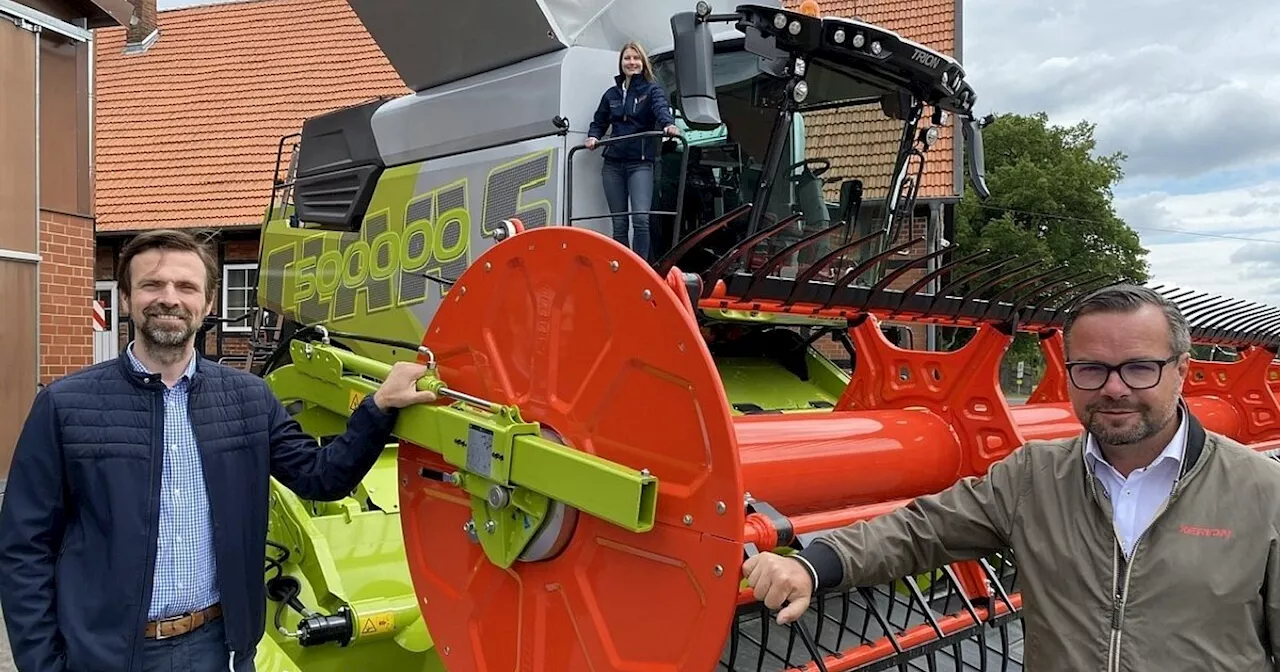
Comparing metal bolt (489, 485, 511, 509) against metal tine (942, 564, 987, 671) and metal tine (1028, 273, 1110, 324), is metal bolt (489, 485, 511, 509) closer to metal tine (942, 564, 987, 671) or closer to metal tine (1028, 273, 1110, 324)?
metal tine (942, 564, 987, 671)

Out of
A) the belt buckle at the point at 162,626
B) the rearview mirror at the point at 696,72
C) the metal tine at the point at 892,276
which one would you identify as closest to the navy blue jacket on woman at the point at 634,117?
the rearview mirror at the point at 696,72

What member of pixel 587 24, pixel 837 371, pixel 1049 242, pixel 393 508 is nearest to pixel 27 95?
pixel 587 24

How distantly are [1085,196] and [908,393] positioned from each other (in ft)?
110

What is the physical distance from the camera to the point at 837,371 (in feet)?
15.8

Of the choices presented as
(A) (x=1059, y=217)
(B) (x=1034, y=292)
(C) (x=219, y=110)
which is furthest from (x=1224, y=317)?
(A) (x=1059, y=217)

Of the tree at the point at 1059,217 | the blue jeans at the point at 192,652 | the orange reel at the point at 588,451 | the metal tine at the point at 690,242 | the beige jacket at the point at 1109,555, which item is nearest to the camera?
the beige jacket at the point at 1109,555

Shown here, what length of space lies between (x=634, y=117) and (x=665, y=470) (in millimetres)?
2467

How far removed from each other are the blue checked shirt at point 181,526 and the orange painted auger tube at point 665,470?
1.93ft

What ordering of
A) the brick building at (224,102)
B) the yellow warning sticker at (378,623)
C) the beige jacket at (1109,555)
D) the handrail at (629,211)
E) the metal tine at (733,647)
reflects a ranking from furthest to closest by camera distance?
the brick building at (224,102), the handrail at (629,211), the yellow warning sticker at (378,623), the metal tine at (733,647), the beige jacket at (1109,555)

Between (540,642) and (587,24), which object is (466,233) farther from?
(540,642)

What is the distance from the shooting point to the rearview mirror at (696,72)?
3570 mm

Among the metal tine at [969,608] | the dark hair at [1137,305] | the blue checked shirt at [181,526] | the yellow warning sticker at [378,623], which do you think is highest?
the dark hair at [1137,305]

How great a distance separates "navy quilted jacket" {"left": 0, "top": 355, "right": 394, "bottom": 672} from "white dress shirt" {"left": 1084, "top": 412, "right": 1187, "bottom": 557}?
6.37 ft

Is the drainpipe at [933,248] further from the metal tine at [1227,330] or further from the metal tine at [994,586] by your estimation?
the metal tine at [1227,330]
